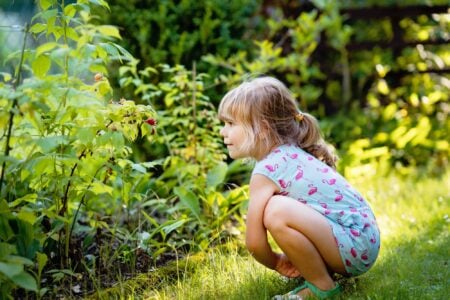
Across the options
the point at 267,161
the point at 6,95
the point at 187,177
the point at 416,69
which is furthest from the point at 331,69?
the point at 6,95

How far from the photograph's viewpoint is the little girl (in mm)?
2576

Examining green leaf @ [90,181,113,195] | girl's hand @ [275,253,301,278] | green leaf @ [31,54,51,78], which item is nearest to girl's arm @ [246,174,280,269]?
girl's hand @ [275,253,301,278]

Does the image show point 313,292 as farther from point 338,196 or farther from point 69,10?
point 69,10

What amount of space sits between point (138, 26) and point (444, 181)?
2432mm

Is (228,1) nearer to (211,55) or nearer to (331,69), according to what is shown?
(211,55)

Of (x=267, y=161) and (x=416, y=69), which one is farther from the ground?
(x=267, y=161)

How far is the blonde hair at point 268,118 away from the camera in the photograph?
2.83 metres

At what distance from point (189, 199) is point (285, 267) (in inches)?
32.2

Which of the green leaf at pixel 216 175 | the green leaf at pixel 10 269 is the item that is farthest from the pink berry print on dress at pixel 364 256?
the green leaf at pixel 10 269

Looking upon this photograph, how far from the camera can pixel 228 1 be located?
177 inches

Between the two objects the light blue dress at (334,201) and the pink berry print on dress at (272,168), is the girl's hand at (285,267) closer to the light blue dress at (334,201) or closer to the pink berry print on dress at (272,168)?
the light blue dress at (334,201)

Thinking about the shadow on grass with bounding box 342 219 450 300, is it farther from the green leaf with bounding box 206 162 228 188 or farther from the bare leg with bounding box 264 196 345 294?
the green leaf with bounding box 206 162 228 188

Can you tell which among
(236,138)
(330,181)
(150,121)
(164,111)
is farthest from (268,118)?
(164,111)

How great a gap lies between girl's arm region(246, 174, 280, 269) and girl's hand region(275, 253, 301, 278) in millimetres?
125
